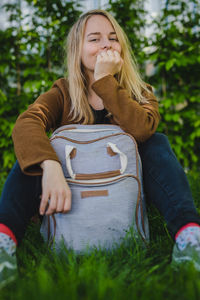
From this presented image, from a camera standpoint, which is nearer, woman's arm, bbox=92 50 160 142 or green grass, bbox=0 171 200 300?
green grass, bbox=0 171 200 300

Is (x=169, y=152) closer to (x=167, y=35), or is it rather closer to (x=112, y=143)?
(x=112, y=143)

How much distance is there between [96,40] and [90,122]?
0.52m

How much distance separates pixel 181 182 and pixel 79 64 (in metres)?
1.06

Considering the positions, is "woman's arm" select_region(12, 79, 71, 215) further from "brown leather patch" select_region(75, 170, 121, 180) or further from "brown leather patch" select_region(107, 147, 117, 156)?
"brown leather patch" select_region(107, 147, 117, 156)

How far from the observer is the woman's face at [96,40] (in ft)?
6.30

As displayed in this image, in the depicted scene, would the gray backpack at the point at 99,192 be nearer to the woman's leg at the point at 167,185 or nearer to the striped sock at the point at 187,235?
the woman's leg at the point at 167,185

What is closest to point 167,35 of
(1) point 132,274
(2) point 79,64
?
(2) point 79,64

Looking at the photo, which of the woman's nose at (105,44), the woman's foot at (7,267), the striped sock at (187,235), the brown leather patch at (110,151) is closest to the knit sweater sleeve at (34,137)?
the brown leather patch at (110,151)

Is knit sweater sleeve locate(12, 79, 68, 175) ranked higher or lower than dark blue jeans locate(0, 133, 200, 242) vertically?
higher

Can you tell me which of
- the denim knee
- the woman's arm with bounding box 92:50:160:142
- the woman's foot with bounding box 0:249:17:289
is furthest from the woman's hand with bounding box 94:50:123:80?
the woman's foot with bounding box 0:249:17:289

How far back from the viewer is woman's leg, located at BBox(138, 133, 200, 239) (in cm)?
133

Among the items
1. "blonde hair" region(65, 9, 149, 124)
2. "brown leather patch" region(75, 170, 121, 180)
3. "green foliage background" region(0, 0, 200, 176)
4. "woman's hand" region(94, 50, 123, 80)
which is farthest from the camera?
"green foliage background" region(0, 0, 200, 176)

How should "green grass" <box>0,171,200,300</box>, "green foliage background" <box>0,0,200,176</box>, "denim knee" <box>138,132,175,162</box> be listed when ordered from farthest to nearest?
"green foliage background" <box>0,0,200,176</box> → "denim knee" <box>138,132,175,162</box> → "green grass" <box>0,171,200,300</box>

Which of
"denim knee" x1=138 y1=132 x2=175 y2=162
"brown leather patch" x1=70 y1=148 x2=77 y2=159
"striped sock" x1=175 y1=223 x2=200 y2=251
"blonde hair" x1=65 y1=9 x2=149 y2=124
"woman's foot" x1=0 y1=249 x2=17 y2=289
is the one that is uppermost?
"blonde hair" x1=65 y1=9 x2=149 y2=124
